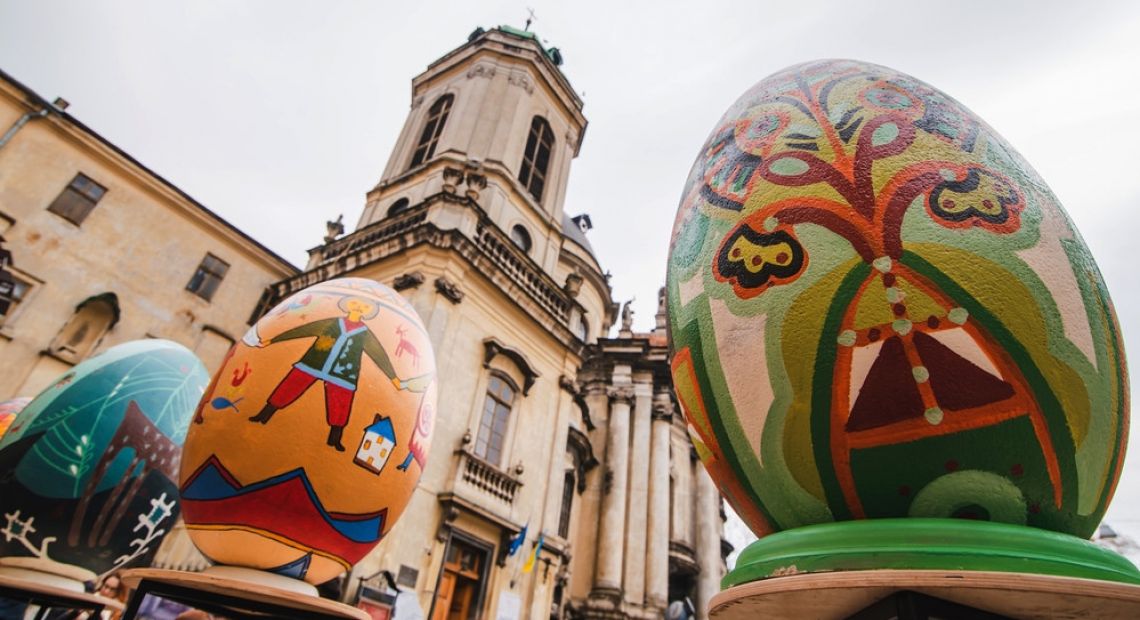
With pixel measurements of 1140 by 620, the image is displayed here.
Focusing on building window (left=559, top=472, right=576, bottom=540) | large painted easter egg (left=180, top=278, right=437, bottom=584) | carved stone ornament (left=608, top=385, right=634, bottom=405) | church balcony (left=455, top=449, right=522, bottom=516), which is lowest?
large painted easter egg (left=180, top=278, right=437, bottom=584)

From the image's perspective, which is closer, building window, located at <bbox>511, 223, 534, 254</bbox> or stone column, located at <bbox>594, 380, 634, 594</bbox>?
building window, located at <bbox>511, 223, 534, 254</bbox>

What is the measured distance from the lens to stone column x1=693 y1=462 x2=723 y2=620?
22391mm

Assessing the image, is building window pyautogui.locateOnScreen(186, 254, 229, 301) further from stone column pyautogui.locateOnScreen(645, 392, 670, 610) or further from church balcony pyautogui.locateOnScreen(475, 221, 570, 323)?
stone column pyautogui.locateOnScreen(645, 392, 670, 610)

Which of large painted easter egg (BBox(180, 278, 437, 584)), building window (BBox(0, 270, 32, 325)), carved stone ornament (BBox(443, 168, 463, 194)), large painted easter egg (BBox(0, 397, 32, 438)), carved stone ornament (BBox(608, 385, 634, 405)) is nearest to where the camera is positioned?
large painted easter egg (BBox(180, 278, 437, 584))

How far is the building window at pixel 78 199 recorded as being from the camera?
47.7 feet

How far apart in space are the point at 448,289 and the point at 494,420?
3.30m

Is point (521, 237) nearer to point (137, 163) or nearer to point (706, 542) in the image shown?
point (137, 163)

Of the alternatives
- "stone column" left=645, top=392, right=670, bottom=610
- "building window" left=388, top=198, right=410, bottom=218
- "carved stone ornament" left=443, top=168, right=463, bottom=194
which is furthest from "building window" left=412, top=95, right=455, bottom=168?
"stone column" left=645, top=392, right=670, bottom=610

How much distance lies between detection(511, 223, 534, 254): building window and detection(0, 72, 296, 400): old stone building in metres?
8.54

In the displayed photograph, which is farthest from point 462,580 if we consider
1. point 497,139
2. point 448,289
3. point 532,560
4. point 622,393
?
point 622,393

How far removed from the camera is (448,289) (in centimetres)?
1266

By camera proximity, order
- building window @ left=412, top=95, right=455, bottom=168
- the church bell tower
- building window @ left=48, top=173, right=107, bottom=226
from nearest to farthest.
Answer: building window @ left=48, top=173, right=107, bottom=226
the church bell tower
building window @ left=412, top=95, right=455, bottom=168

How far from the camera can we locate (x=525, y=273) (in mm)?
15828

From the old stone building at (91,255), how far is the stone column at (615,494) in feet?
44.3
